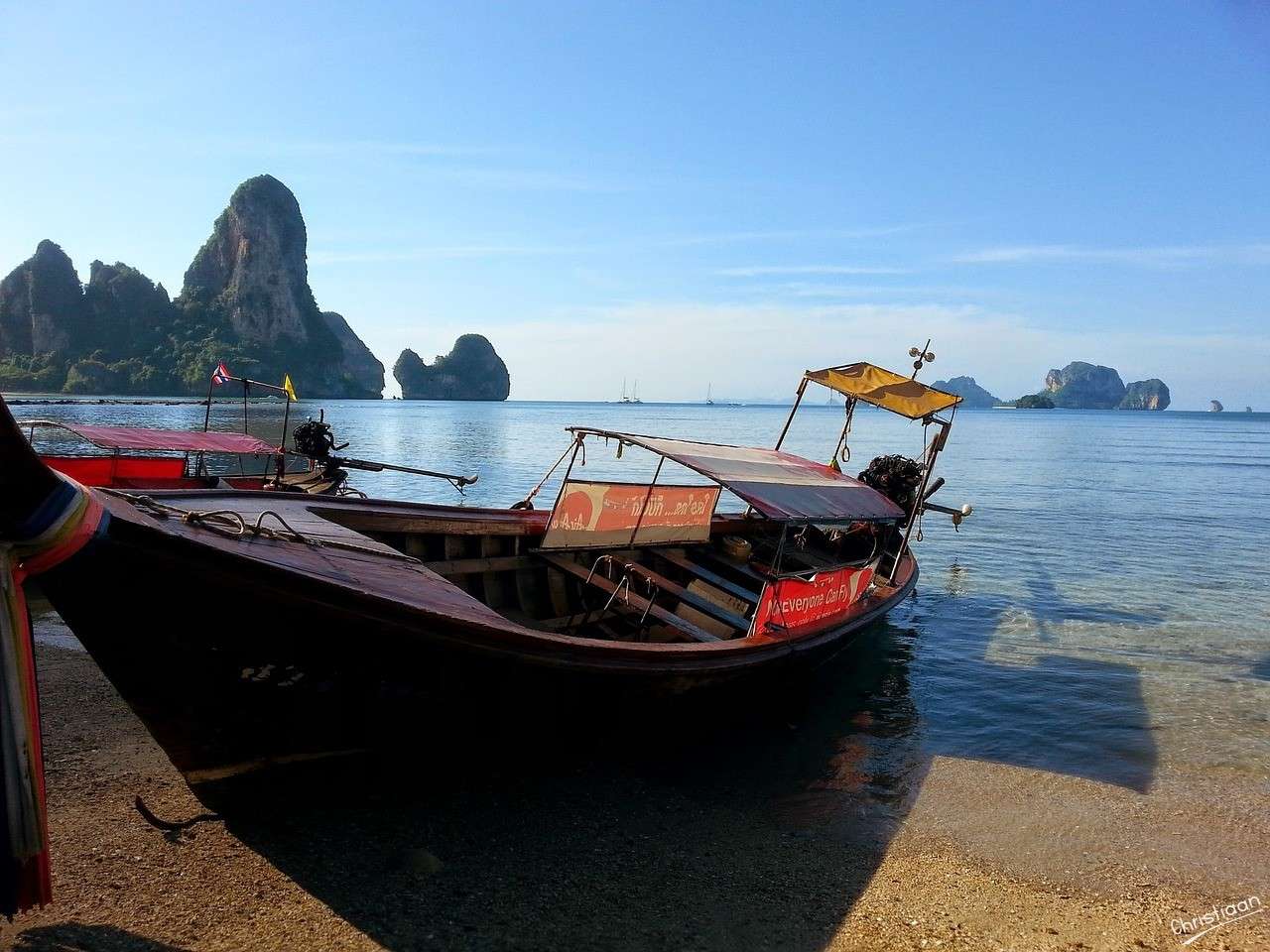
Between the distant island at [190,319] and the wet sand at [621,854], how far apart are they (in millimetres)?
111488

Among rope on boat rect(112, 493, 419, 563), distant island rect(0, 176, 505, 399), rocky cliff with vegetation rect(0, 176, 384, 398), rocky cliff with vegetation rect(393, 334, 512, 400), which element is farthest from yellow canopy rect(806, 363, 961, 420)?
rocky cliff with vegetation rect(393, 334, 512, 400)

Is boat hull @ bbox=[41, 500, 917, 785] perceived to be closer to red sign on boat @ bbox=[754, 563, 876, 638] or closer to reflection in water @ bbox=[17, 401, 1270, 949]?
reflection in water @ bbox=[17, 401, 1270, 949]

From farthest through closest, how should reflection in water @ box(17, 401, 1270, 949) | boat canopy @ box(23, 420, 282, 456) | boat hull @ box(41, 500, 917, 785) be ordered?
1. boat canopy @ box(23, 420, 282, 456)
2. reflection in water @ box(17, 401, 1270, 949)
3. boat hull @ box(41, 500, 917, 785)

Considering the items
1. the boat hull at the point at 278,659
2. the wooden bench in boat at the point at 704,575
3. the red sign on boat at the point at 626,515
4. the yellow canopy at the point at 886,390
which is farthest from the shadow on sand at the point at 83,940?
the yellow canopy at the point at 886,390

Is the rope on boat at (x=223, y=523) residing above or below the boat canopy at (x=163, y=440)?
above

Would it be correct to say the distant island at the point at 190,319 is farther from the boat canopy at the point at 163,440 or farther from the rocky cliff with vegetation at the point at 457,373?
the boat canopy at the point at 163,440

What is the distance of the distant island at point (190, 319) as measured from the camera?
326 feet

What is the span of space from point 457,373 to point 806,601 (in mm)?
181360

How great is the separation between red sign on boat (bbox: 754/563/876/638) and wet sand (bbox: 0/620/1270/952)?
1.21 m

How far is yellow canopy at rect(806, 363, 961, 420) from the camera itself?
11.8 metres

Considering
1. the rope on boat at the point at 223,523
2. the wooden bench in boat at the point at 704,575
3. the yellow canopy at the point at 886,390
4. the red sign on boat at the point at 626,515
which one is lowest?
the wooden bench in boat at the point at 704,575

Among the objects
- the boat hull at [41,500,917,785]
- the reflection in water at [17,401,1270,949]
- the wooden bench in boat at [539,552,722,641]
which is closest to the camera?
the boat hull at [41,500,917,785]

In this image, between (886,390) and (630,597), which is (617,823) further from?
(886,390)

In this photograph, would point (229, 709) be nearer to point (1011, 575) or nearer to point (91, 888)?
point (91, 888)
